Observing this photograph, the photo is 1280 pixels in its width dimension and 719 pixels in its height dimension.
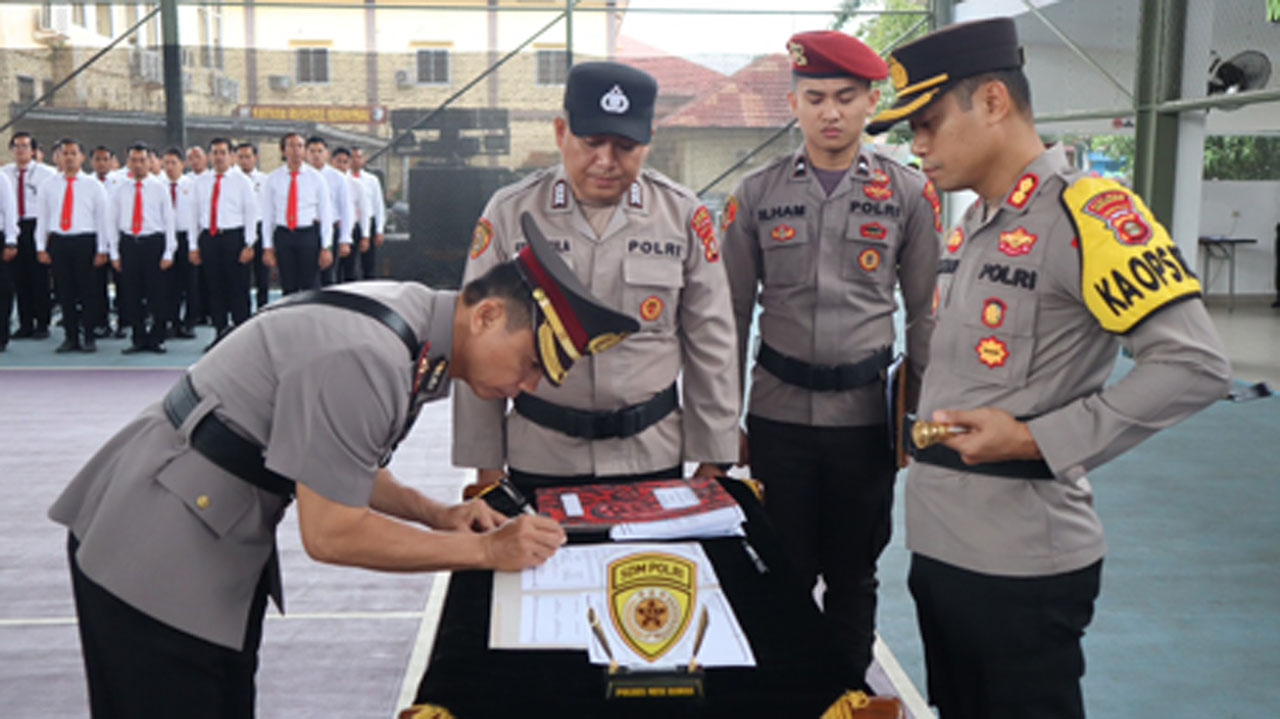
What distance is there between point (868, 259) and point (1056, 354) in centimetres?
97

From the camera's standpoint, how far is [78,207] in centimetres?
826

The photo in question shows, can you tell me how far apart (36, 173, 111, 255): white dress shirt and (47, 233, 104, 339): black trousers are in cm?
7

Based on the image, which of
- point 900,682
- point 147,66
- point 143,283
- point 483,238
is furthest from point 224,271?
point 900,682

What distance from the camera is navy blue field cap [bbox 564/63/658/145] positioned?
2094 millimetres

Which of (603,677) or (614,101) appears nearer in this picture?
(603,677)

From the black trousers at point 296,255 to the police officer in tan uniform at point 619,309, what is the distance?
6.98 metres

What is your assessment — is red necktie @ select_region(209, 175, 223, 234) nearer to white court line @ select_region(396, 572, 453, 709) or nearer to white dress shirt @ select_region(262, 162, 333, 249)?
white dress shirt @ select_region(262, 162, 333, 249)

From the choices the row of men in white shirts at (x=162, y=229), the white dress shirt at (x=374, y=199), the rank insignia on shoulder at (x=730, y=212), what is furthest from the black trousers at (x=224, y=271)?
the rank insignia on shoulder at (x=730, y=212)

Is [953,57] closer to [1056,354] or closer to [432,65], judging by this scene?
[1056,354]

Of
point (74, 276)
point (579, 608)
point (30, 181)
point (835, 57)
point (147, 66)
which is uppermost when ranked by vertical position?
point (147, 66)

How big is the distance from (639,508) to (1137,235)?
871 millimetres

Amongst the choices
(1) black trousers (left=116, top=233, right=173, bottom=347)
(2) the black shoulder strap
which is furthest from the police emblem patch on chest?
(1) black trousers (left=116, top=233, right=173, bottom=347)

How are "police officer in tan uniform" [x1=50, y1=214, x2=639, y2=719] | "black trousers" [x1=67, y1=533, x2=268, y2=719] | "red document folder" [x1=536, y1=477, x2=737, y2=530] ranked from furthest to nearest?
"red document folder" [x1=536, y1=477, x2=737, y2=530] < "black trousers" [x1=67, y1=533, x2=268, y2=719] < "police officer in tan uniform" [x1=50, y1=214, x2=639, y2=719]

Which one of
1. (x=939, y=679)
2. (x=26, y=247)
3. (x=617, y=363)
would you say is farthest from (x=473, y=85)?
(x=939, y=679)
